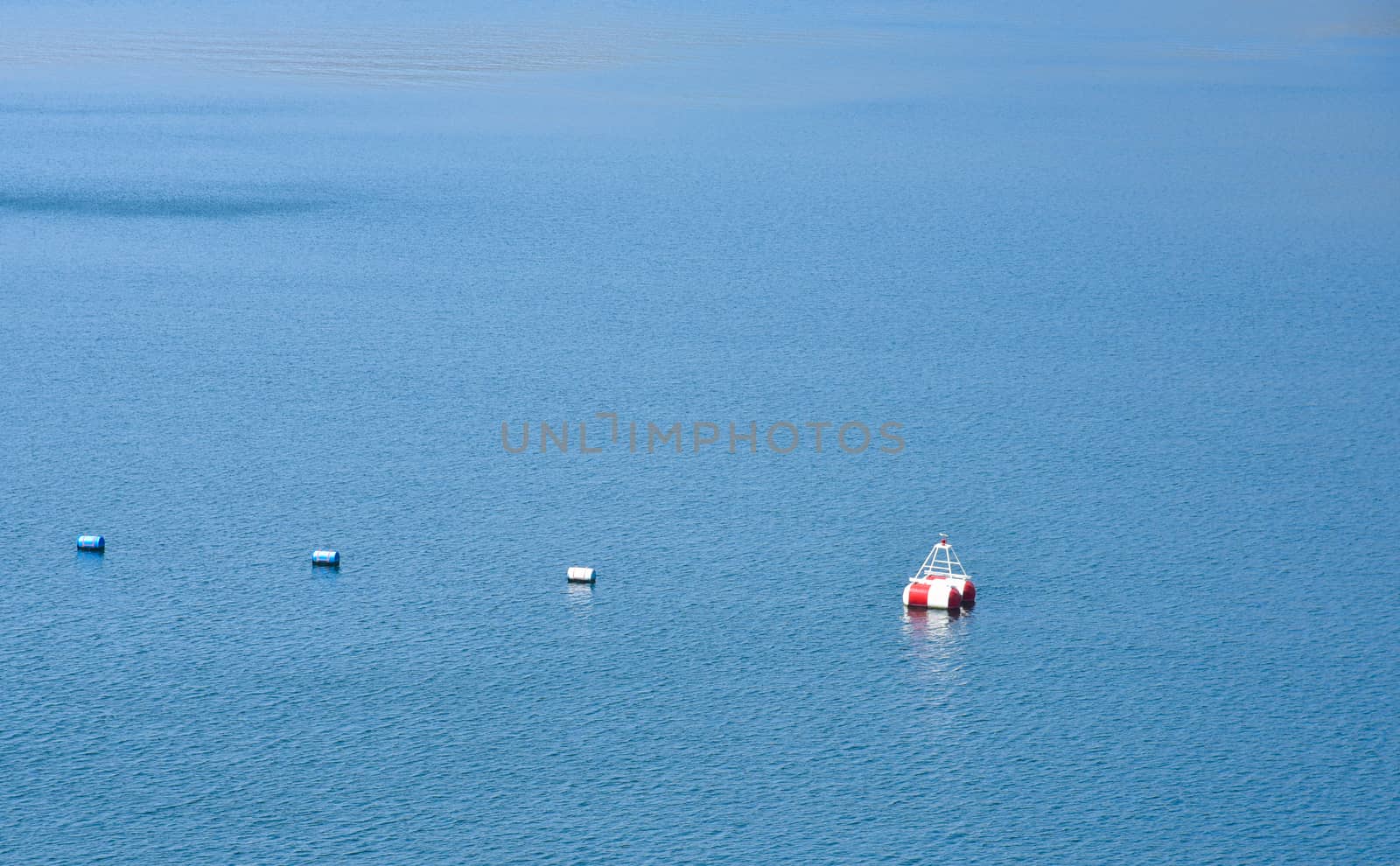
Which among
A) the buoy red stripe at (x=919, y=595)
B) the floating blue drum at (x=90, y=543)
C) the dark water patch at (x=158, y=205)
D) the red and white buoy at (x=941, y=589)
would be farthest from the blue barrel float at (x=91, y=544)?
the dark water patch at (x=158, y=205)

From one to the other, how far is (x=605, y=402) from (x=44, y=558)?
111 feet

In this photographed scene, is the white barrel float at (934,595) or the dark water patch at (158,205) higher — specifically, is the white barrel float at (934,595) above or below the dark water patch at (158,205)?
below

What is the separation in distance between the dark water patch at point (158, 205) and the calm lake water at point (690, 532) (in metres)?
0.70

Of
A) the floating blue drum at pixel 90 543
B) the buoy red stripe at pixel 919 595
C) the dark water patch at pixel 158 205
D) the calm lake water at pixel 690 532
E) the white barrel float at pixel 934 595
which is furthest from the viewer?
the dark water patch at pixel 158 205

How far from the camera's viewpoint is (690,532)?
276 ft

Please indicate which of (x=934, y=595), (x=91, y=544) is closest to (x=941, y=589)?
(x=934, y=595)

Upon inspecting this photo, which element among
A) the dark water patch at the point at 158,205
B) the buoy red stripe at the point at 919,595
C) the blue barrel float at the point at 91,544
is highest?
the dark water patch at the point at 158,205

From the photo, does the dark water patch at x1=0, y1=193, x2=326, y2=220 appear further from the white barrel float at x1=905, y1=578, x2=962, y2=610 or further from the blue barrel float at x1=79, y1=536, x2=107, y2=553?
the white barrel float at x1=905, y1=578, x2=962, y2=610

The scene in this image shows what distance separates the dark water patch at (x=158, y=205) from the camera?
14700cm

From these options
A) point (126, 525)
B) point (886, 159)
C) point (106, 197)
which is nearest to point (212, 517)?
point (126, 525)

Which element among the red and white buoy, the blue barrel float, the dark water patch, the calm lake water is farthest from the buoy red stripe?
the dark water patch

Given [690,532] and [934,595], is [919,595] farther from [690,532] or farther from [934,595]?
[690,532]

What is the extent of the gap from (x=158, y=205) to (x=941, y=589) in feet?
316

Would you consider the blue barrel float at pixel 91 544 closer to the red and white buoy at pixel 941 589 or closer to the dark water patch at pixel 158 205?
the red and white buoy at pixel 941 589
